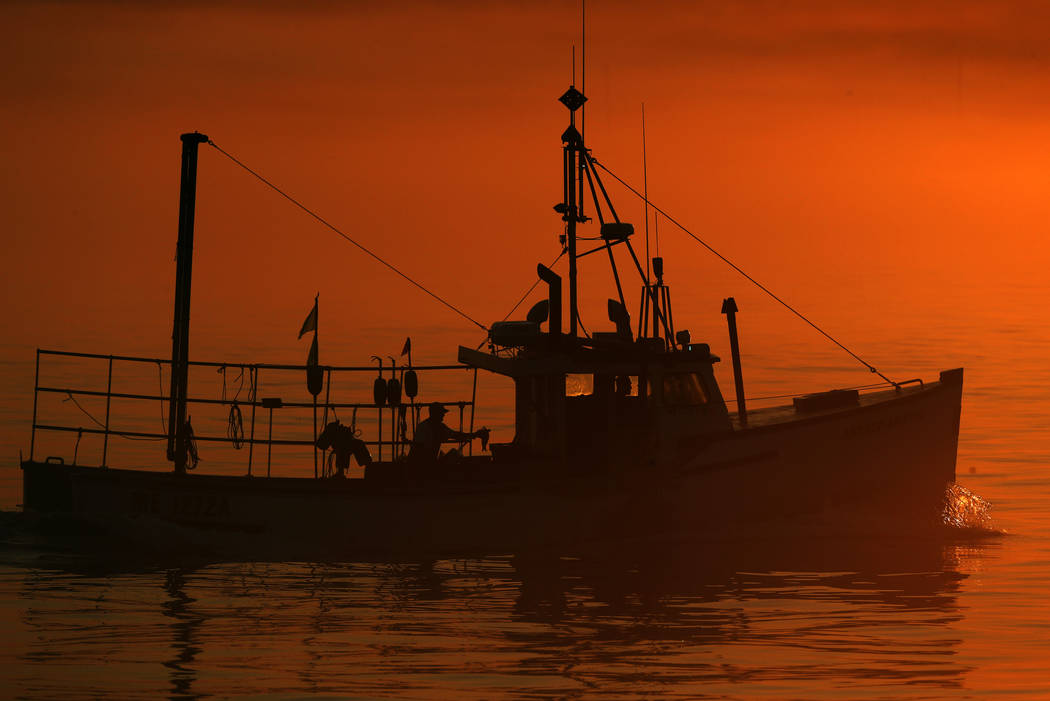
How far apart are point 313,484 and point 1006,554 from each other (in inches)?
416

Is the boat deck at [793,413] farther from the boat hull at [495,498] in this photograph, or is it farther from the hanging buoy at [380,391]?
the hanging buoy at [380,391]

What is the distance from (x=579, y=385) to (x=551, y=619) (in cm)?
655

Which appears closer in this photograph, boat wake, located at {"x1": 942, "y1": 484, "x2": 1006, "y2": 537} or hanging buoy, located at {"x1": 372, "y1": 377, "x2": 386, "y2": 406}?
hanging buoy, located at {"x1": 372, "y1": 377, "x2": 386, "y2": 406}

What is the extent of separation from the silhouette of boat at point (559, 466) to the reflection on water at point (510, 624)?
62 cm

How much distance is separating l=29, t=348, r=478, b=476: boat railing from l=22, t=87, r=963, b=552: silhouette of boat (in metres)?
0.25

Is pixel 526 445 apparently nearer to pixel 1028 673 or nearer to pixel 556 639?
pixel 556 639

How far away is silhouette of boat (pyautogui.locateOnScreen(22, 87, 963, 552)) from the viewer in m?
24.9

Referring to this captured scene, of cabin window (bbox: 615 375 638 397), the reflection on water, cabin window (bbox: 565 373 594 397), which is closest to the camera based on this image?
the reflection on water

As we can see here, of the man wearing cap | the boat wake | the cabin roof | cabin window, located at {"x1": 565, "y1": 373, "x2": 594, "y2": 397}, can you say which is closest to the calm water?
the boat wake

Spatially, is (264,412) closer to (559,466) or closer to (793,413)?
(793,413)

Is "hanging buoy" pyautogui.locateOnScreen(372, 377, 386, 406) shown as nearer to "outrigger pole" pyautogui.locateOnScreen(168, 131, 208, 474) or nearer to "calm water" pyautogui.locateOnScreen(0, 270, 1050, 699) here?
"calm water" pyautogui.locateOnScreen(0, 270, 1050, 699)

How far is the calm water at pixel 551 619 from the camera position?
56.7ft

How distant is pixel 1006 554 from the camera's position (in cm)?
2603

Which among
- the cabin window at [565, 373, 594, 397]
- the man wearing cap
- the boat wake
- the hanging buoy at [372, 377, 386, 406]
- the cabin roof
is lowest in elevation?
the boat wake
